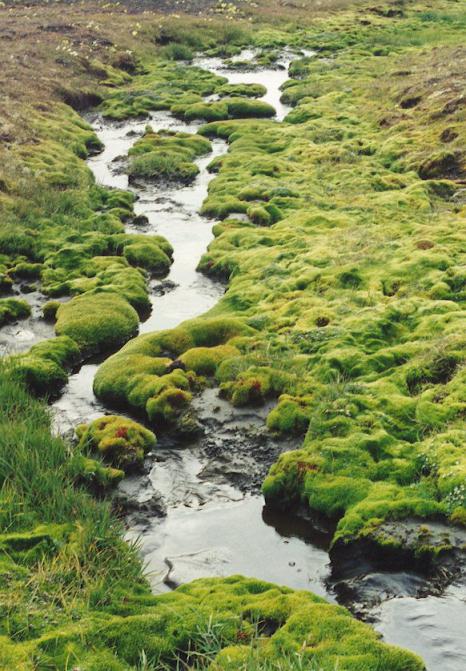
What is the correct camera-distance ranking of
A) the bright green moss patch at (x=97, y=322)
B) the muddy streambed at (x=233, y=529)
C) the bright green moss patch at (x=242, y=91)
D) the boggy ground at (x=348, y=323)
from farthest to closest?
the bright green moss patch at (x=242, y=91), the bright green moss patch at (x=97, y=322), the boggy ground at (x=348, y=323), the muddy streambed at (x=233, y=529)

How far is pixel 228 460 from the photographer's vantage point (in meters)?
12.5

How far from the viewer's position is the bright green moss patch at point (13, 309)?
17562 millimetres

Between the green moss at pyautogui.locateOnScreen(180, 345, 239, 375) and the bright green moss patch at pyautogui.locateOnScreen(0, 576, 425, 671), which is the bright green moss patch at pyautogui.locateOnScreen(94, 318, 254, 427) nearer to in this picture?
the green moss at pyautogui.locateOnScreen(180, 345, 239, 375)

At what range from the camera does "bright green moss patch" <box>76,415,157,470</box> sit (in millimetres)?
12055

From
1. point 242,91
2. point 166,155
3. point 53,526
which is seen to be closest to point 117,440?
point 53,526

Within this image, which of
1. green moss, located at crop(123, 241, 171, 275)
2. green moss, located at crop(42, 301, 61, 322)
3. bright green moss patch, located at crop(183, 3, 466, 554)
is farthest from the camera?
green moss, located at crop(123, 241, 171, 275)

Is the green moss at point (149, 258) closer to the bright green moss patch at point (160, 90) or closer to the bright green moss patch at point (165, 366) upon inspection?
the bright green moss patch at point (165, 366)

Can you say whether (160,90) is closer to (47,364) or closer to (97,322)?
(97,322)

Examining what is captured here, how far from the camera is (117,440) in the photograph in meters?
12.2

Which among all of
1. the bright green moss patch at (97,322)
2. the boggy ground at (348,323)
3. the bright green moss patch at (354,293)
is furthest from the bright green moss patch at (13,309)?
the bright green moss patch at (354,293)

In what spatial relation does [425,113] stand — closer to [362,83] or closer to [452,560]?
[362,83]

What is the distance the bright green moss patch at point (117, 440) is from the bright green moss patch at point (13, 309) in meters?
5.69

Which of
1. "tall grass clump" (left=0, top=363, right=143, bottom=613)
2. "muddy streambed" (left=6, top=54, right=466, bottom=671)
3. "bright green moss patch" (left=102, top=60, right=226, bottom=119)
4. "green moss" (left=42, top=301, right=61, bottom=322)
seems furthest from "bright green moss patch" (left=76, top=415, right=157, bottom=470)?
"bright green moss patch" (left=102, top=60, right=226, bottom=119)

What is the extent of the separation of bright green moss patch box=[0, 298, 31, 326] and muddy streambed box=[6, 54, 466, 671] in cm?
59
